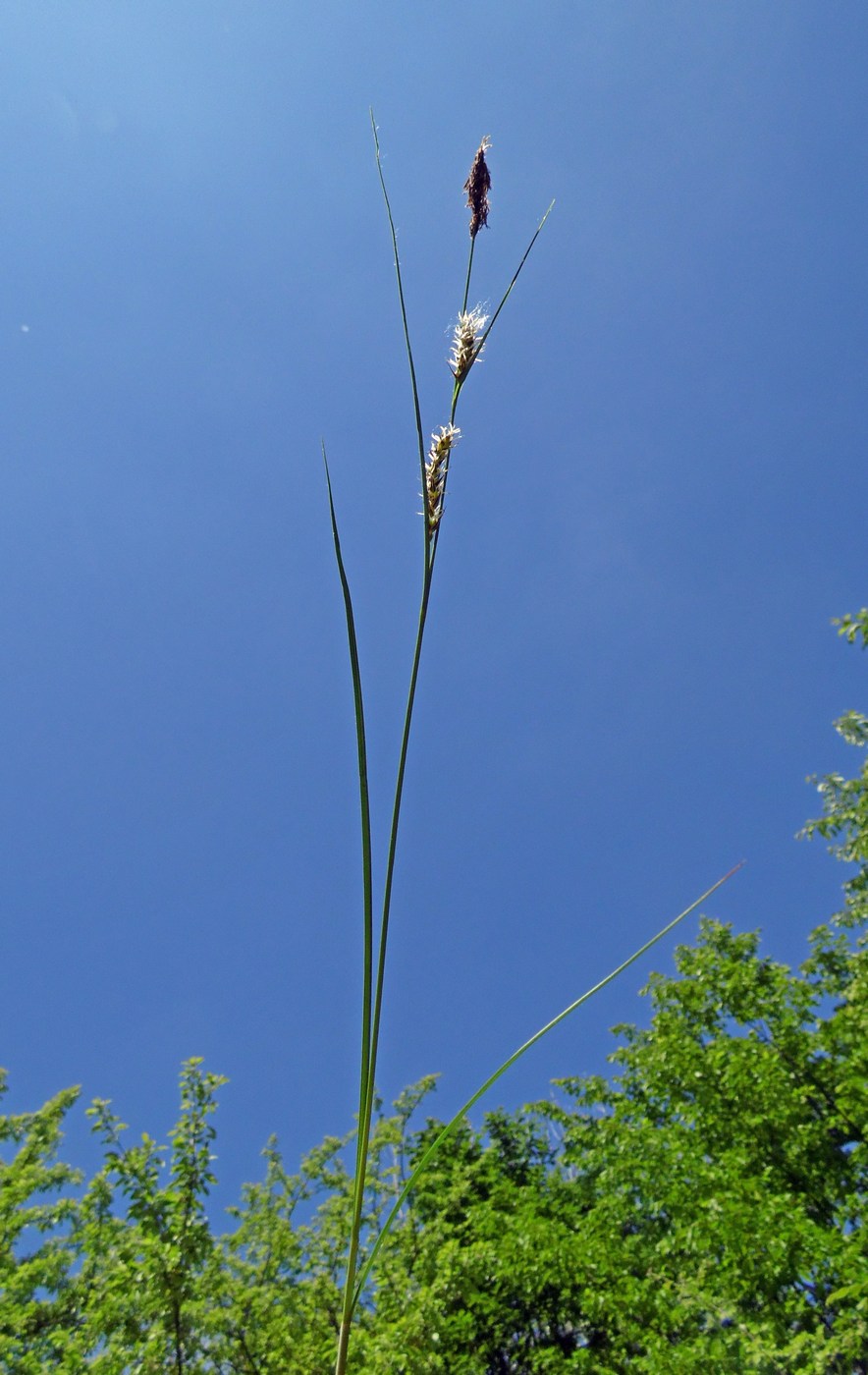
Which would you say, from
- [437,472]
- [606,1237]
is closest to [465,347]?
[437,472]

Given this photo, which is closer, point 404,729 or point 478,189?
point 404,729

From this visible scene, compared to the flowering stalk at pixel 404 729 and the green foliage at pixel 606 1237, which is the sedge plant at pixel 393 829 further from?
the green foliage at pixel 606 1237

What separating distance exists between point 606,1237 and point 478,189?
9.38 m

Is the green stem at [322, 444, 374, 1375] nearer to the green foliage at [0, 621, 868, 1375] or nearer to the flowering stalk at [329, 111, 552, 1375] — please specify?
the flowering stalk at [329, 111, 552, 1375]

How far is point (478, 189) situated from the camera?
1.31 meters

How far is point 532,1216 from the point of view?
7.90 metres

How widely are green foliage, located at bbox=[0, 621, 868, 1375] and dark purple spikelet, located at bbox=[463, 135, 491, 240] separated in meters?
6.55

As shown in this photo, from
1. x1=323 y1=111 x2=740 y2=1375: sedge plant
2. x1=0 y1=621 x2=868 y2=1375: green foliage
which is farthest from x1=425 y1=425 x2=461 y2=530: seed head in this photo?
x1=0 y1=621 x2=868 y2=1375: green foliage

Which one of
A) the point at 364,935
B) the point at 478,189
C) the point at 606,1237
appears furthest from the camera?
the point at 606,1237

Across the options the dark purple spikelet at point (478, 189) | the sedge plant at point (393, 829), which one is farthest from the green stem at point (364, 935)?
the dark purple spikelet at point (478, 189)

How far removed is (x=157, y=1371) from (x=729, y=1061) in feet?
18.8

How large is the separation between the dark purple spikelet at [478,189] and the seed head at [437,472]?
0.43 metres

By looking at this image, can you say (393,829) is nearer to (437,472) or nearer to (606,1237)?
(437,472)

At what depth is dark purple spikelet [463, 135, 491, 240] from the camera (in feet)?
4.17
